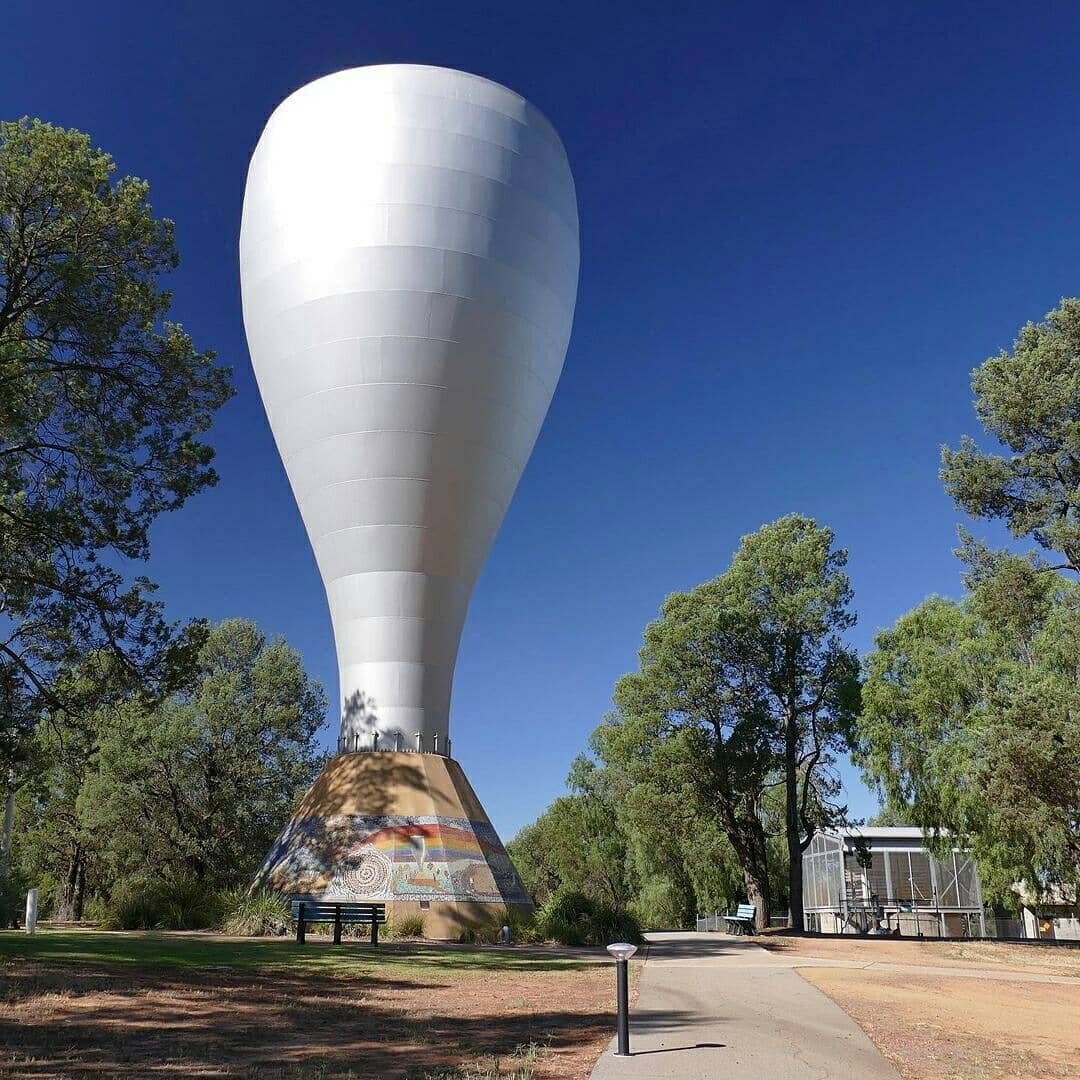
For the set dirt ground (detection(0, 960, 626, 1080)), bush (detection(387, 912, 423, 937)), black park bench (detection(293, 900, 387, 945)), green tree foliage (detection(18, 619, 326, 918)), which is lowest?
dirt ground (detection(0, 960, 626, 1080))

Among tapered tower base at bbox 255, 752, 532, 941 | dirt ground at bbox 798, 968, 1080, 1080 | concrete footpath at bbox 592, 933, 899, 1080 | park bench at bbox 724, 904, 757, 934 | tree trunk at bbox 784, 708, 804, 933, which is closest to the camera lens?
concrete footpath at bbox 592, 933, 899, 1080

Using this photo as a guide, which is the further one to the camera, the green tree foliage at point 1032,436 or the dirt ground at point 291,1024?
the green tree foliage at point 1032,436

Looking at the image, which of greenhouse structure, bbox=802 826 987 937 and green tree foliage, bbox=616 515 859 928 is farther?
greenhouse structure, bbox=802 826 987 937

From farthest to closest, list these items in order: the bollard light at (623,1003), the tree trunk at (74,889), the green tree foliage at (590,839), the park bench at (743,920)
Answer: the green tree foliage at (590,839), the tree trunk at (74,889), the park bench at (743,920), the bollard light at (623,1003)

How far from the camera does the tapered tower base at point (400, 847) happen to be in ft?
58.3

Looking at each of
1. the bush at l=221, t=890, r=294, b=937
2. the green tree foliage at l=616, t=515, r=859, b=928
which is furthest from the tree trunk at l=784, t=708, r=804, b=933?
the bush at l=221, t=890, r=294, b=937

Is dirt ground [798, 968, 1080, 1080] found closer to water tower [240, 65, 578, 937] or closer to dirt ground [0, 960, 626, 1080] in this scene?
dirt ground [0, 960, 626, 1080]

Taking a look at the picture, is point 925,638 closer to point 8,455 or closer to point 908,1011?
point 908,1011

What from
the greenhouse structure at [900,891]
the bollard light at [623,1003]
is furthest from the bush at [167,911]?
the greenhouse structure at [900,891]

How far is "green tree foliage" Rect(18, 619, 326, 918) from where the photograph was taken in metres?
30.5

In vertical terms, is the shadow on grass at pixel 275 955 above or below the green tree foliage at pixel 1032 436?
below

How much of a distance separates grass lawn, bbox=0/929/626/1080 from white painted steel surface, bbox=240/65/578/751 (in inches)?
326

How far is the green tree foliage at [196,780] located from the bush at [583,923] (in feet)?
51.8

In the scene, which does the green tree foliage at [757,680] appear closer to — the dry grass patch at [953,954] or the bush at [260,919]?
the dry grass patch at [953,954]
